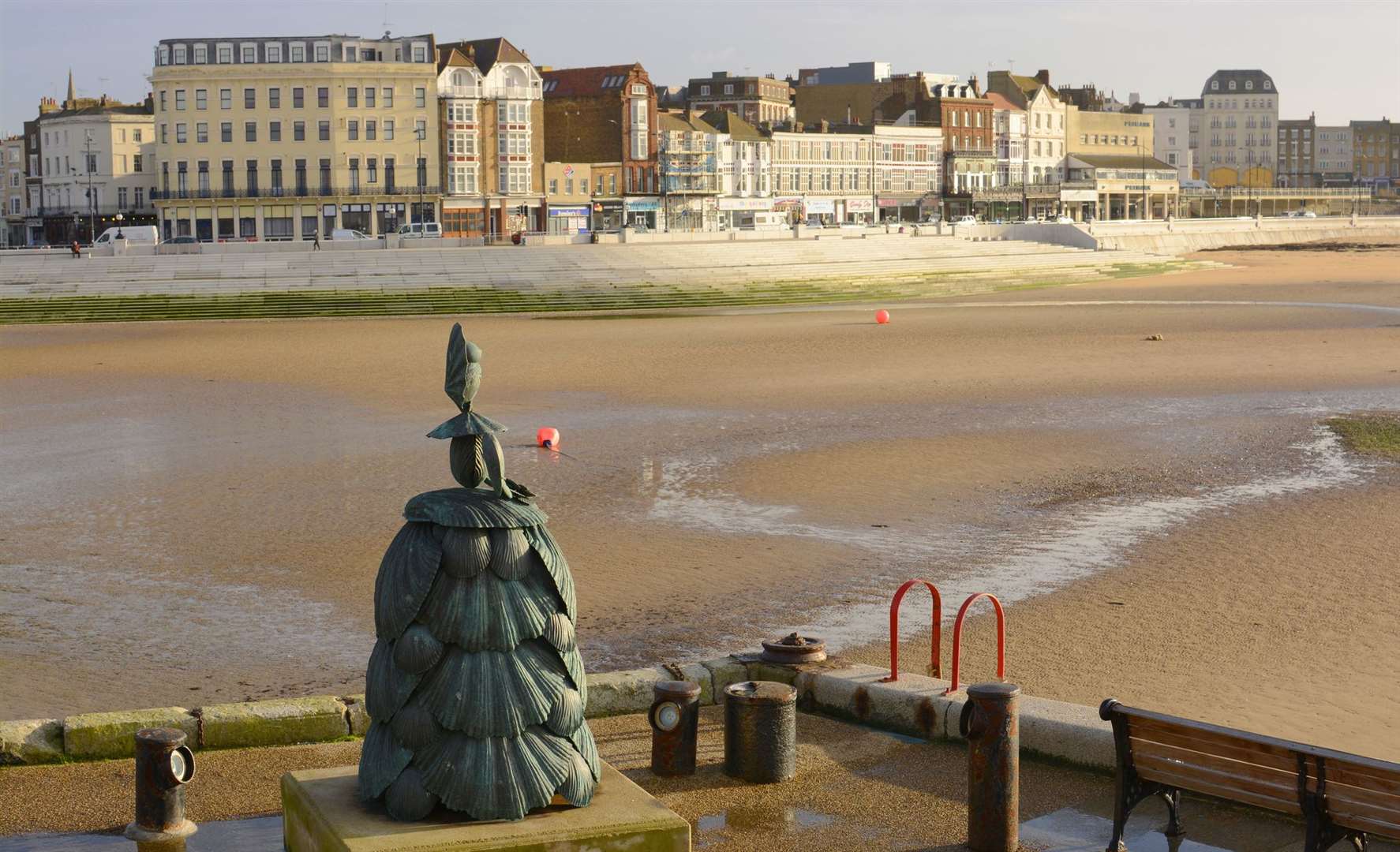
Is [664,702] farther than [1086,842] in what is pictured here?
Yes

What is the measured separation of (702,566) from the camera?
1497 centimetres

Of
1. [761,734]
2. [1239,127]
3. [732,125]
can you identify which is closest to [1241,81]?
[1239,127]

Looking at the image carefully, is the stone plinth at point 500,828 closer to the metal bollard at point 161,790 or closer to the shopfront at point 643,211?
the metal bollard at point 161,790

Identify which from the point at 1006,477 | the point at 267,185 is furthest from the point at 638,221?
the point at 1006,477

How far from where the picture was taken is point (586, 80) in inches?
3819

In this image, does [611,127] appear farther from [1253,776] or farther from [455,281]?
[1253,776]

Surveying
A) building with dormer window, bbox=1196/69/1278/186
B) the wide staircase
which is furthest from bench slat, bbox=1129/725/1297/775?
building with dormer window, bbox=1196/69/1278/186

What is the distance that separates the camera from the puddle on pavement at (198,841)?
7.54 meters

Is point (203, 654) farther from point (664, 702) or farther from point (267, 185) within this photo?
point (267, 185)

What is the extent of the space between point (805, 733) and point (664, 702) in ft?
4.06

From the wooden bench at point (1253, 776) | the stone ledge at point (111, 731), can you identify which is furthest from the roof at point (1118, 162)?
the wooden bench at point (1253, 776)

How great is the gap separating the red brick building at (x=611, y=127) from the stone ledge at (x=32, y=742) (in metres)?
87.0

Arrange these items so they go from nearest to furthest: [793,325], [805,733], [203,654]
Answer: [805,733] → [203,654] → [793,325]

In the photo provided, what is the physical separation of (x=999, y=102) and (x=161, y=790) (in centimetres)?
12961
